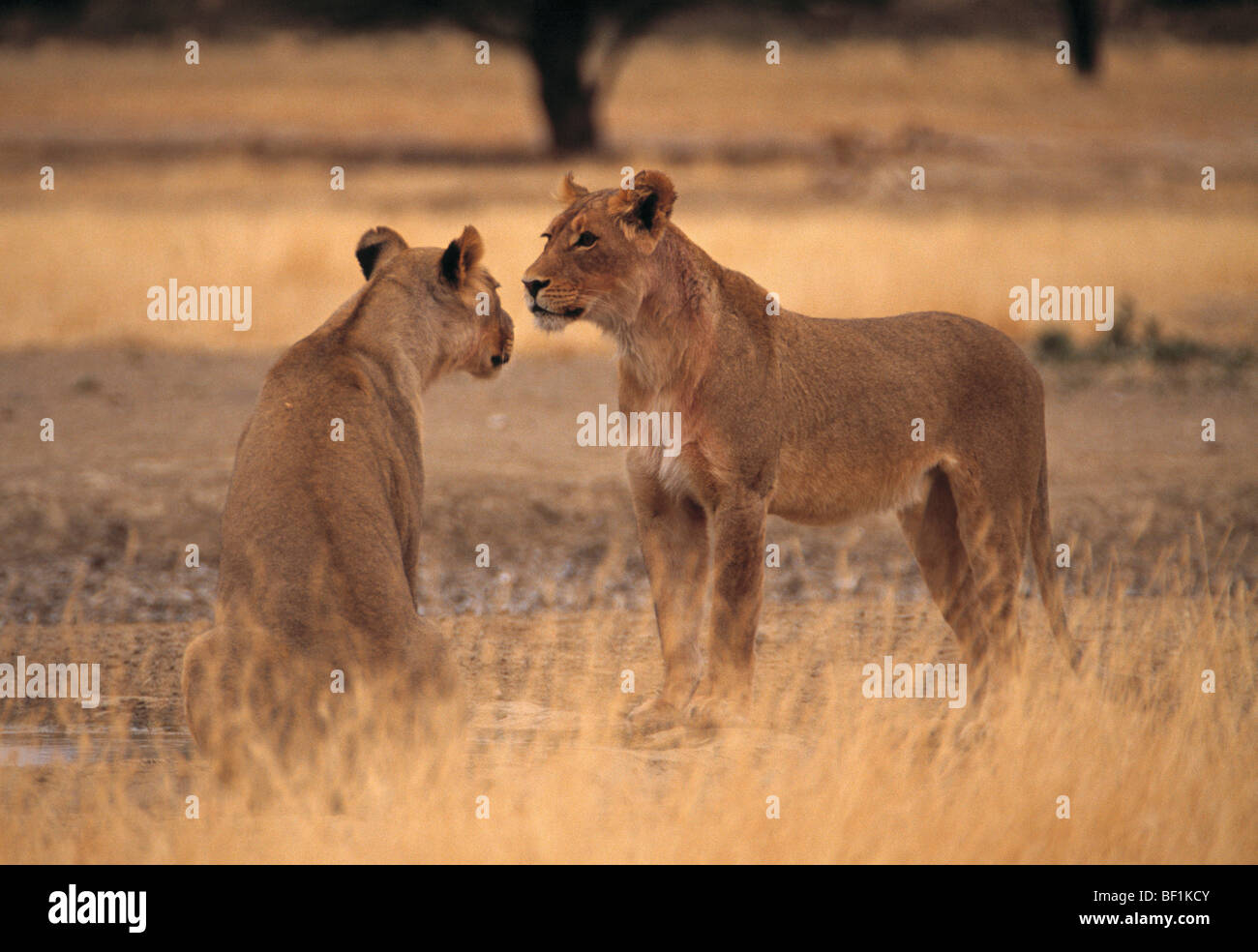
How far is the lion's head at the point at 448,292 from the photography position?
6820 millimetres

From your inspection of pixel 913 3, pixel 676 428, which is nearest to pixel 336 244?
pixel 676 428

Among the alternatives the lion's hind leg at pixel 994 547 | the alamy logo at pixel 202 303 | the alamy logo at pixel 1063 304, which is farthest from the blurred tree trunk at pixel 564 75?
the lion's hind leg at pixel 994 547

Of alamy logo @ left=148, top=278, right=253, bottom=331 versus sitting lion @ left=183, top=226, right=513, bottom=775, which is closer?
sitting lion @ left=183, top=226, right=513, bottom=775

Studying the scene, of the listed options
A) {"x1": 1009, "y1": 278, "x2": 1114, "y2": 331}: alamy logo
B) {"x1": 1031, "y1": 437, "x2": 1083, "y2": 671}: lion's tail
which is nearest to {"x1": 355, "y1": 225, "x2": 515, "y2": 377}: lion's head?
{"x1": 1031, "y1": 437, "x2": 1083, "y2": 671}: lion's tail

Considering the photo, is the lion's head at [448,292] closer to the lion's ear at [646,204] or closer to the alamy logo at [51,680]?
the lion's ear at [646,204]

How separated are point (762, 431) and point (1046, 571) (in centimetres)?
131

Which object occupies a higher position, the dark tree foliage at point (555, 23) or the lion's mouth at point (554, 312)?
the dark tree foliage at point (555, 23)

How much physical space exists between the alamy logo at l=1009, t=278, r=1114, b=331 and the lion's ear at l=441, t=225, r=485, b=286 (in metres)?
8.59

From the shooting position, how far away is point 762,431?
21.2 ft

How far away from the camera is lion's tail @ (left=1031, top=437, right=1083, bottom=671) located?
6922 millimetres

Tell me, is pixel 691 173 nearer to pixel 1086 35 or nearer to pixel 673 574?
pixel 1086 35

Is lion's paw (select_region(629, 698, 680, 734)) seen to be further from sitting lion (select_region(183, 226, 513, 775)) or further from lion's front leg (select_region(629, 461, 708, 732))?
sitting lion (select_region(183, 226, 513, 775))

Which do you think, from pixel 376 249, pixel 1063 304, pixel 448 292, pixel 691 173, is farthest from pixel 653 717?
pixel 691 173

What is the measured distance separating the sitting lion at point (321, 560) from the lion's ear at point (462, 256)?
0.34 m
